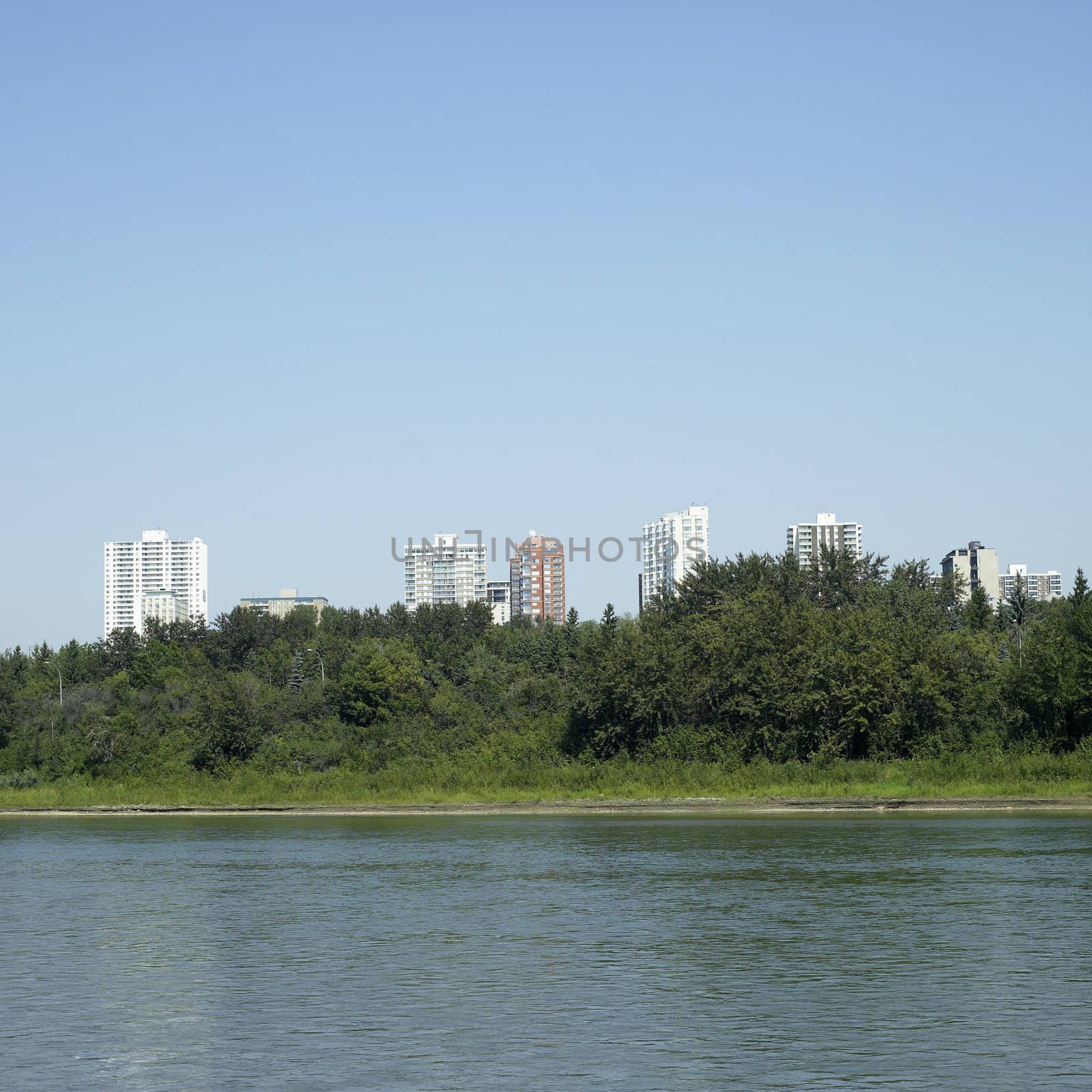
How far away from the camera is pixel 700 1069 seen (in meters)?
20.0

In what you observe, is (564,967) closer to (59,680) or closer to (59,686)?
(59,680)

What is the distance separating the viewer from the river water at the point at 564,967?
67.1ft

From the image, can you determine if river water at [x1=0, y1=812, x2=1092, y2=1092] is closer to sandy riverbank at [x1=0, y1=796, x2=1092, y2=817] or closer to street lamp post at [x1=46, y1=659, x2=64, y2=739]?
sandy riverbank at [x1=0, y1=796, x2=1092, y2=817]

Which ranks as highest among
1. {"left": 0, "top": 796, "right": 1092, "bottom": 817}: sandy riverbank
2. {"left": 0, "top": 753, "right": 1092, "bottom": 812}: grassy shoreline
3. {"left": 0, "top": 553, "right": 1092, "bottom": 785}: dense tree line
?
{"left": 0, "top": 553, "right": 1092, "bottom": 785}: dense tree line

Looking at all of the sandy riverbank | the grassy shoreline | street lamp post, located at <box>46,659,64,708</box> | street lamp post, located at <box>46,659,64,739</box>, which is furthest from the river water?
street lamp post, located at <box>46,659,64,708</box>

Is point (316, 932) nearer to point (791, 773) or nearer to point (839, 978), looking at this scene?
point (839, 978)

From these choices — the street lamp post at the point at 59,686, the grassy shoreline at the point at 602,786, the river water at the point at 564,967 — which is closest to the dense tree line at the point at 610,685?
the street lamp post at the point at 59,686

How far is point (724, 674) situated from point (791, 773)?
25.7 feet

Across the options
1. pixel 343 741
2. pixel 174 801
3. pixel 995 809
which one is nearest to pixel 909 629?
pixel 995 809

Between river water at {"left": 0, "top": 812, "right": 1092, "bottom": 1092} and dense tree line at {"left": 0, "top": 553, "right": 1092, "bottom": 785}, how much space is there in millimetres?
19865

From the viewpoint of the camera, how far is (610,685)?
3238 inches

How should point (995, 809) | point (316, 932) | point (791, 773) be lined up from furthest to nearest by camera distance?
point (791, 773)
point (995, 809)
point (316, 932)

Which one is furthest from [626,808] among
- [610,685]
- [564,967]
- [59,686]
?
[59,686]

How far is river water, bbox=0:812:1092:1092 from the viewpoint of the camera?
20438mm
